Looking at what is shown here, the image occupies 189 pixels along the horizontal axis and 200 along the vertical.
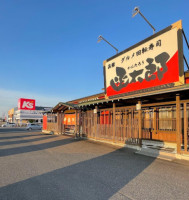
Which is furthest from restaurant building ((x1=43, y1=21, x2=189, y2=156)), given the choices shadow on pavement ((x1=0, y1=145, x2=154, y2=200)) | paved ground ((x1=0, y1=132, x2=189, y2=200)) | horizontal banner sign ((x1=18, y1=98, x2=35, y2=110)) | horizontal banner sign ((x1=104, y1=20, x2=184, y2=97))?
horizontal banner sign ((x1=18, y1=98, x2=35, y2=110))

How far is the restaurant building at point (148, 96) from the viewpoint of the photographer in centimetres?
898

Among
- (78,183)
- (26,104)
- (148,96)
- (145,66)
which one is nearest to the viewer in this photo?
(78,183)

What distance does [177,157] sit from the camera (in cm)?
724

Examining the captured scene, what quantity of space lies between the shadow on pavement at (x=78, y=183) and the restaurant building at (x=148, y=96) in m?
3.49

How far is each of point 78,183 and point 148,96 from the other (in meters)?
5.85

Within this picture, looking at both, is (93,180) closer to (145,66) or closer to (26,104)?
(145,66)

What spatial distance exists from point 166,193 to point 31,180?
3.63 meters

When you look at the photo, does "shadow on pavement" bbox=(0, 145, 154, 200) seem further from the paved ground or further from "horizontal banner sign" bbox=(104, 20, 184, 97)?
"horizontal banner sign" bbox=(104, 20, 184, 97)

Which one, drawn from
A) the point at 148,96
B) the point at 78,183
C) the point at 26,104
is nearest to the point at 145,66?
the point at 148,96

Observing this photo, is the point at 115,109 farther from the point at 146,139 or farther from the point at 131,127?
the point at 146,139

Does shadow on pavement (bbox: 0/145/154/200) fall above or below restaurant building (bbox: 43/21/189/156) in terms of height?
below

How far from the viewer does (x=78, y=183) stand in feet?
14.7

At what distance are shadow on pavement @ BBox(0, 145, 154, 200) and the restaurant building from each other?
349 cm

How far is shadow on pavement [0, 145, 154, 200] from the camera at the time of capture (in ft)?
12.4
